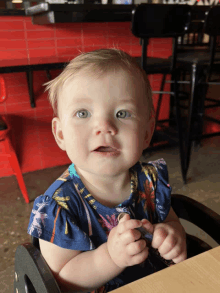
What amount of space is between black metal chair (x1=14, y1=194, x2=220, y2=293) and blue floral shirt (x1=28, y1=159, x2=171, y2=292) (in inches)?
1.7

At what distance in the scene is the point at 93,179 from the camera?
0.68m

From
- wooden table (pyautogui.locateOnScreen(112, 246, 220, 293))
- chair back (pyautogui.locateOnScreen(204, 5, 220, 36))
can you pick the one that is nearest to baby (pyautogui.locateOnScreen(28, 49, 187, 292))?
wooden table (pyautogui.locateOnScreen(112, 246, 220, 293))

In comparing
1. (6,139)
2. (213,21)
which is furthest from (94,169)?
(213,21)

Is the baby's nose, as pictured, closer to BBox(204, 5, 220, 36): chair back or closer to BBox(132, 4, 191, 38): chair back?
BBox(132, 4, 191, 38): chair back

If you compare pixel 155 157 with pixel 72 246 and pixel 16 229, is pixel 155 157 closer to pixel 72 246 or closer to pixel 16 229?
pixel 16 229

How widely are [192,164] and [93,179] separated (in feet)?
6.30

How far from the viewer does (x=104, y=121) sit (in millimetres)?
552

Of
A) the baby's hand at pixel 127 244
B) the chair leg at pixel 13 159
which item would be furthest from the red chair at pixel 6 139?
the baby's hand at pixel 127 244

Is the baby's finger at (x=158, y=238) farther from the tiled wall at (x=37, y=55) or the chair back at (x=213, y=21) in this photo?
the tiled wall at (x=37, y=55)

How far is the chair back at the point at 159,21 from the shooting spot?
1570 mm

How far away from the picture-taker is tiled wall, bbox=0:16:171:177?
207cm

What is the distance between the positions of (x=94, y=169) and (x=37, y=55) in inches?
72.1

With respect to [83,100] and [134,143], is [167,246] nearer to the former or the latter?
[134,143]

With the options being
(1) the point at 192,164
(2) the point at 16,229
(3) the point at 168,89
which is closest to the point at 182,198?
(2) the point at 16,229
